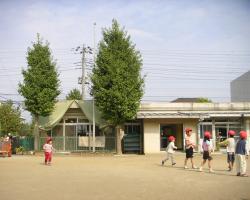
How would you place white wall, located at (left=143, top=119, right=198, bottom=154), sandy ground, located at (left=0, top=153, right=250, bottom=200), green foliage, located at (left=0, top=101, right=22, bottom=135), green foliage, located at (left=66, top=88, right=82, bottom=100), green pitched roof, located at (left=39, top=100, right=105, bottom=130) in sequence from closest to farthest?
sandy ground, located at (left=0, top=153, right=250, bottom=200) → white wall, located at (left=143, top=119, right=198, bottom=154) → green pitched roof, located at (left=39, top=100, right=105, bottom=130) → green foliage, located at (left=0, top=101, right=22, bottom=135) → green foliage, located at (left=66, top=88, right=82, bottom=100)

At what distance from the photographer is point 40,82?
102 ft

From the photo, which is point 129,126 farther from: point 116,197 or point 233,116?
point 116,197

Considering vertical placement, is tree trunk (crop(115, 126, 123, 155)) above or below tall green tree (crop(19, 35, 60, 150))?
below

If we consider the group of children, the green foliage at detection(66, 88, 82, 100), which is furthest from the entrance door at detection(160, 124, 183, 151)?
the green foliage at detection(66, 88, 82, 100)

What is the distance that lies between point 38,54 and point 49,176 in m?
18.4

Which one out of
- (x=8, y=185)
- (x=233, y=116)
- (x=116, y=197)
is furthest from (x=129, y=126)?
(x=116, y=197)

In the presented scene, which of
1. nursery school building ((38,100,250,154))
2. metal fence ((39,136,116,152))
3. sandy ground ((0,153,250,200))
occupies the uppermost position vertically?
nursery school building ((38,100,250,154))

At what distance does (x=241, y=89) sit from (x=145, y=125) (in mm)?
13768

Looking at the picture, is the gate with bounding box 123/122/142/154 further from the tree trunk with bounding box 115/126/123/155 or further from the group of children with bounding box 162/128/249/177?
the group of children with bounding box 162/128/249/177

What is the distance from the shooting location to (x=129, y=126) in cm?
3294

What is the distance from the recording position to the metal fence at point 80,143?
3178cm

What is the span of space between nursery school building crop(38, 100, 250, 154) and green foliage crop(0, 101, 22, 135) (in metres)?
10.2

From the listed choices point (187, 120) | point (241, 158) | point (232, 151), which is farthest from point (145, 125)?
point (241, 158)

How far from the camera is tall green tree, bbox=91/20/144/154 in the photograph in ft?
95.1
